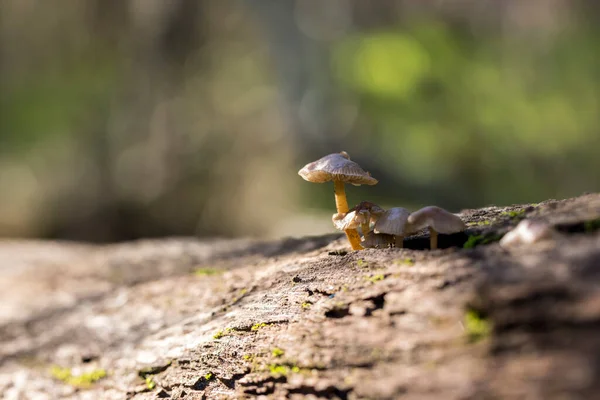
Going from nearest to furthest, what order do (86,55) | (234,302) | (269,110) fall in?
(234,302) → (269,110) → (86,55)

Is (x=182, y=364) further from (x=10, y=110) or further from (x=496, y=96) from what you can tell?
(x=10, y=110)

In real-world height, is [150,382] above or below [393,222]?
below

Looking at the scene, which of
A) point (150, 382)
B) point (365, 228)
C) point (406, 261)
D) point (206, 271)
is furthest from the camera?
point (206, 271)

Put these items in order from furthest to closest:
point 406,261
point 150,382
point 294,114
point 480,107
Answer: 1. point 480,107
2. point 294,114
3. point 150,382
4. point 406,261

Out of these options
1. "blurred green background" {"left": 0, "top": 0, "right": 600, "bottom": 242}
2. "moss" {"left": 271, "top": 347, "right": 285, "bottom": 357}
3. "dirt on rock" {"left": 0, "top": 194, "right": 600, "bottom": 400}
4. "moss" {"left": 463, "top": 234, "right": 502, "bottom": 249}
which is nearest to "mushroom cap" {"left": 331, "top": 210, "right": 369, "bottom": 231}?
"dirt on rock" {"left": 0, "top": 194, "right": 600, "bottom": 400}

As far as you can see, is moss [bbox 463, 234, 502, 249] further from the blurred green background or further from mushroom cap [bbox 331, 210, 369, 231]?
the blurred green background

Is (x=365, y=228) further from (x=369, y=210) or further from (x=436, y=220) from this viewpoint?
(x=436, y=220)

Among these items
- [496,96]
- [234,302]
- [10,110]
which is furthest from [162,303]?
[10,110]

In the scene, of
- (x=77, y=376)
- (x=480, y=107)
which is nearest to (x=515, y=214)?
(x=77, y=376)
